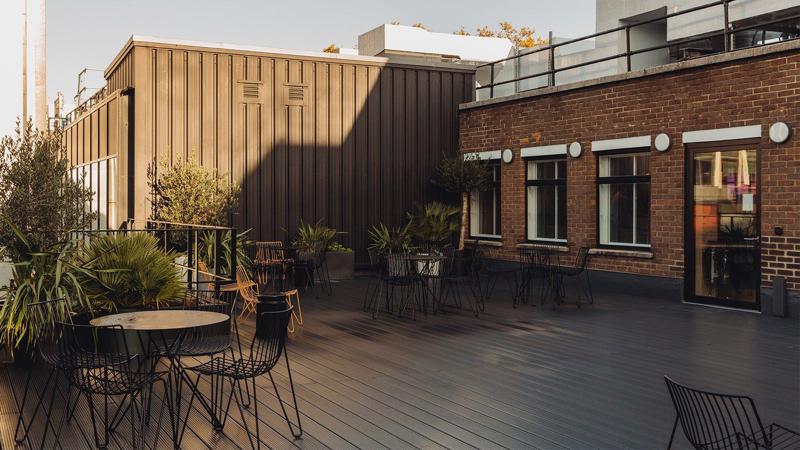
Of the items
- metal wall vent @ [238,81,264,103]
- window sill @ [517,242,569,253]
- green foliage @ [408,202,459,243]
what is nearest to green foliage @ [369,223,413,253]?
green foliage @ [408,202,459,243]

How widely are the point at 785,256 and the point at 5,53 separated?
32.1 ft

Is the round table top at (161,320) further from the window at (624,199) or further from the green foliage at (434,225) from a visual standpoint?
the green foliage at (434,225)

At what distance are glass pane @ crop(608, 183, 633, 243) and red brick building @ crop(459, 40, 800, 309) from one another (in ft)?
0.06

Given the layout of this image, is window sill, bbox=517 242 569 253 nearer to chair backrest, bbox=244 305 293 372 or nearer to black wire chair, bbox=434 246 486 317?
black wire chair, bbox=434 246 486 317

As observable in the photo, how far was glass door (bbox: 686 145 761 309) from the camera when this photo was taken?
10.3m

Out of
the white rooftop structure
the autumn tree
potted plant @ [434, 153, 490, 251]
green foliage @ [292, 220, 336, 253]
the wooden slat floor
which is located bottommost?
the wooden slat floor

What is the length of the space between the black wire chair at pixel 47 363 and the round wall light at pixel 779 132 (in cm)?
837

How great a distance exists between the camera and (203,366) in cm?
507

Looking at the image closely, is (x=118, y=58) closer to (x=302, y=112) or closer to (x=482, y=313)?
(x=302, y=112)

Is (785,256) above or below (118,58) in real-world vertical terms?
below

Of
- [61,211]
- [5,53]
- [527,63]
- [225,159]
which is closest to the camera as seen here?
[61,211]

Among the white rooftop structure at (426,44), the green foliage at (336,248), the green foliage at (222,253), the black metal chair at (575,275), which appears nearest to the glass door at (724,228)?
the black metal chair at (575,275)

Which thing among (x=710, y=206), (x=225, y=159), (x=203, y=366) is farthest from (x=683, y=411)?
(x=225, y=159)

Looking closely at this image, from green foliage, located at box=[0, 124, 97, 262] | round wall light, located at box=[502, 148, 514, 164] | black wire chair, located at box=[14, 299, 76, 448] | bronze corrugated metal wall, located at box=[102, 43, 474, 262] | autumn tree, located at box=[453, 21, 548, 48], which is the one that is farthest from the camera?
autumn tree, located at box=[453, 21, 548, 48]
